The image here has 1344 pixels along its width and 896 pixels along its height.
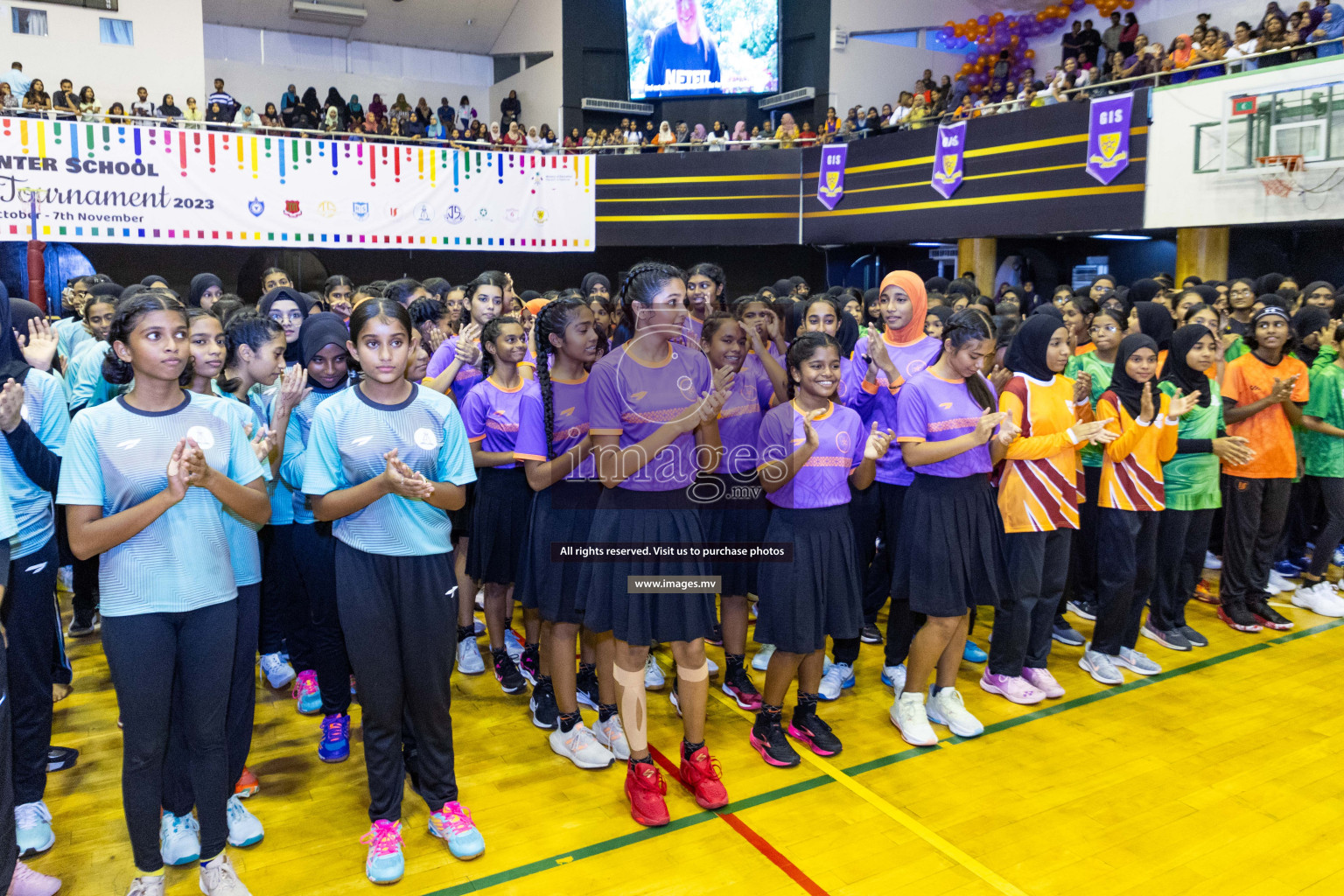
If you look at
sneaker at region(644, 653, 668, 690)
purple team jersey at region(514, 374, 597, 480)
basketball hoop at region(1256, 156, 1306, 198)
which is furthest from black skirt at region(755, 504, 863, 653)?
basketball hoop at region(1256, 156, 1306, 198)

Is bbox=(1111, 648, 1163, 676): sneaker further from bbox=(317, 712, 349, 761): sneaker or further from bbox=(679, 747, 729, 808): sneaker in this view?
bbox=(317, 712, 349, 761): sneaker

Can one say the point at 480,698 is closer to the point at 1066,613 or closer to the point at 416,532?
the point at 416,532

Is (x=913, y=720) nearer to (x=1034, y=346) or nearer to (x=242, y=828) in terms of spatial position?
(x=1034, y=346)

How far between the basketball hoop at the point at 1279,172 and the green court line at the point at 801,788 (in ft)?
20.6

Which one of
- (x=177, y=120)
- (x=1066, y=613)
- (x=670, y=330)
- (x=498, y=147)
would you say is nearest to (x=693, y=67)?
(x=498, y=147)

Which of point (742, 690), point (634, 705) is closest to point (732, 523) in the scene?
point (742, 690)

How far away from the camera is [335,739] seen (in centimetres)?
335

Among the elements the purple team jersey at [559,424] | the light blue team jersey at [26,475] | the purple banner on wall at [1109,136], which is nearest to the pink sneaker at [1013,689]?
the purple team jersey at [559,424]

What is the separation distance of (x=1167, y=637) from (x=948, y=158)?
911 cm

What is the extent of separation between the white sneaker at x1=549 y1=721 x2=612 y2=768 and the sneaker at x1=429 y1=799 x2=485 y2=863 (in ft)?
1.82

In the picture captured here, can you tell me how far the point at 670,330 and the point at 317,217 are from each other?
9.98 meters

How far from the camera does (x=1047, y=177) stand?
11.0 meters

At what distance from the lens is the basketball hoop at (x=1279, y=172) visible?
8.82 meters

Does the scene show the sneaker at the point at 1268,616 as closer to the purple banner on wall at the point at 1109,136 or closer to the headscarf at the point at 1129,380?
the headscarf at the point at 1129,380
